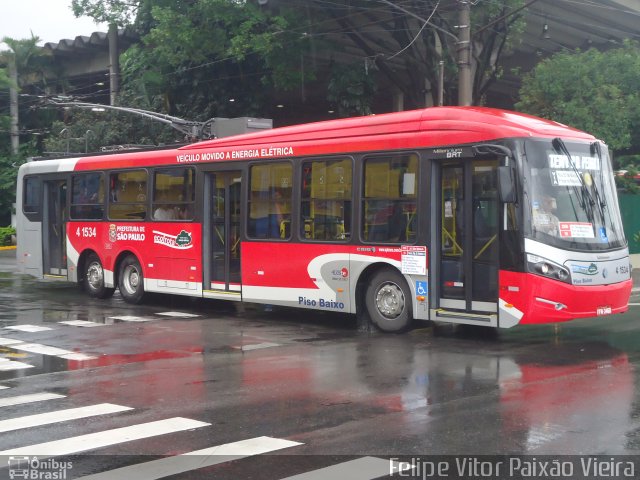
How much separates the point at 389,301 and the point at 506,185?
2.88m

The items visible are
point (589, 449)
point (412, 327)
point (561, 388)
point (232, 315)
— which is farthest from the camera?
point (232, 315)

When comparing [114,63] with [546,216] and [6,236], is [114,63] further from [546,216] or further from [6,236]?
[546,216]

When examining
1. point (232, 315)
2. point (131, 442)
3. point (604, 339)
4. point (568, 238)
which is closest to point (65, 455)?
point (131, 442)

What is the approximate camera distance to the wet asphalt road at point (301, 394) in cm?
693

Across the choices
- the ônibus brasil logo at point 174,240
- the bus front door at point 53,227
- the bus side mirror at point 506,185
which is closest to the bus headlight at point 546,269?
the bus side mirror at point 506,185

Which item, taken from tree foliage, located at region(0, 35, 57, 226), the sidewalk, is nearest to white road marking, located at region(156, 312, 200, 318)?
the sidewalk

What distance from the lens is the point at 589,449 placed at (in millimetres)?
6832

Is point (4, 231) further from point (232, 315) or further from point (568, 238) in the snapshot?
point (568, 238)

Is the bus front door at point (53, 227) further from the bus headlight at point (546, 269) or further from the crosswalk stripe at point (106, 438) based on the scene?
the crosswalk stripe at point (106, 438)

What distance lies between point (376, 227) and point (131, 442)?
23.8ft

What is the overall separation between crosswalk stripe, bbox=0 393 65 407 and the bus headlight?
6.21 metres

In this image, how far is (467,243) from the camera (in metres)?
12.8

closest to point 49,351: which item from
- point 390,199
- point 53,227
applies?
point 390,199

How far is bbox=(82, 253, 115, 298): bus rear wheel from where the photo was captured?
1992 cm
